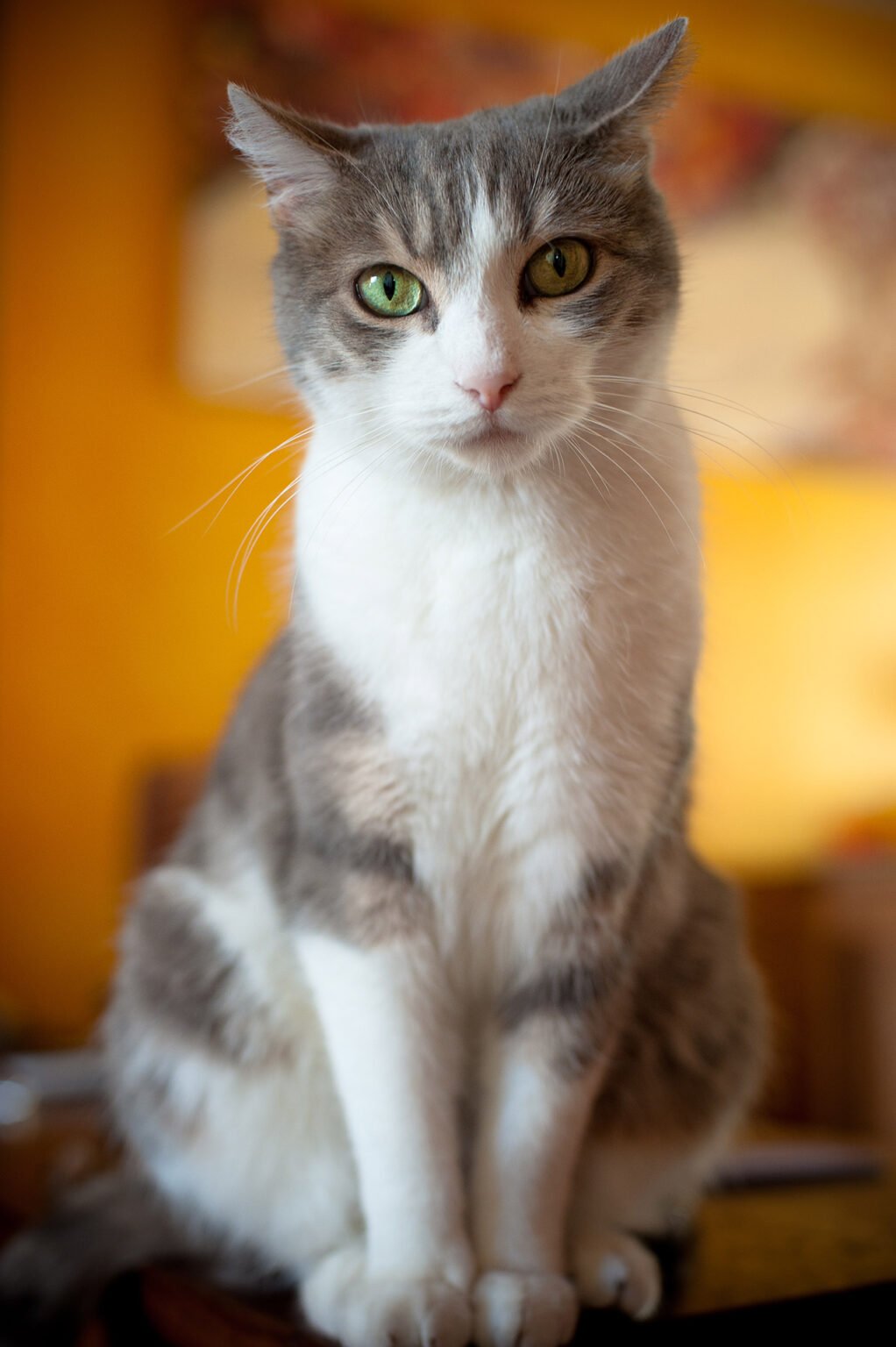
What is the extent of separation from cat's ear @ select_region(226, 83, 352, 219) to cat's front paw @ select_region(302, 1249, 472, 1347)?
0.71m

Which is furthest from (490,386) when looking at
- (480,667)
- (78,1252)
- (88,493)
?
(88,493)

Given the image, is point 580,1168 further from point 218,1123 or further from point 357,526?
point 357,526

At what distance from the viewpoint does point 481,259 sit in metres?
0.73

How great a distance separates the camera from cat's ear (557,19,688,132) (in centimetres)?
75

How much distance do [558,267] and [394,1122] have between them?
56 cm

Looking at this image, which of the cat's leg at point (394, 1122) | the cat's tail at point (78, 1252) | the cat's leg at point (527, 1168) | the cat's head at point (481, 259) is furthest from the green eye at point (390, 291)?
the cat's tail at point (78, 1252)

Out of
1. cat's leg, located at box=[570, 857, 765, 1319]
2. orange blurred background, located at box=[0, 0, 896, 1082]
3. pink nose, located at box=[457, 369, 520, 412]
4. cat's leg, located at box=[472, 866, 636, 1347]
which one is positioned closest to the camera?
pink nose, located at box=[457, 369, 520, 412]

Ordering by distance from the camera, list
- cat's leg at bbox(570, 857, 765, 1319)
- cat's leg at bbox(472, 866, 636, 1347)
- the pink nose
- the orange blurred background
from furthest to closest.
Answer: the orange blurred background
cat's leg at bbox(570, 857, 765, 1319)
cat's leg at bbox(472, 866, 636, 1347)
the pink nose

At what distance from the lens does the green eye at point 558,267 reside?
2.47 feet

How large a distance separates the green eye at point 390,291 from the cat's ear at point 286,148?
Result: 0.08 m

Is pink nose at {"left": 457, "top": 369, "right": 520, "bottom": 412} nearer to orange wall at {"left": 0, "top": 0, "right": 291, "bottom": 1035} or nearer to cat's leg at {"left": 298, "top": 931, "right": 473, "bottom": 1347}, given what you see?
cat's leg at {"left": 298, "top": 931, "right": 473, "bottom": 1347}

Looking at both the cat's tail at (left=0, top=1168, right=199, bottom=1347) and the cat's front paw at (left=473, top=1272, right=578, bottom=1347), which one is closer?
the cat's front paw at (left=473, top=1272, right=578, bottom=1347)

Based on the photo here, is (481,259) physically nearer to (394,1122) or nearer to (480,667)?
(480,667)

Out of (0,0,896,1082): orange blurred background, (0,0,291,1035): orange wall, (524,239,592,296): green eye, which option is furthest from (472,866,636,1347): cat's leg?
(0,0,291,1035): orange wall
